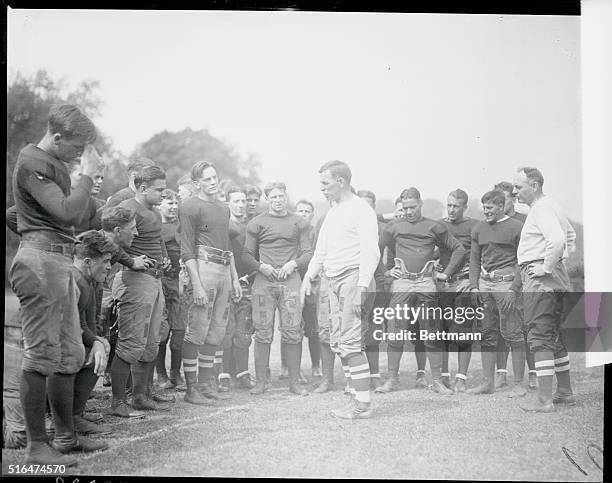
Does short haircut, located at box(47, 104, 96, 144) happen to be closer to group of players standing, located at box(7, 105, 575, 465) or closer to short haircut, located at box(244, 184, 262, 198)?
group of players standing, located at box(7, 105, 575, 465)

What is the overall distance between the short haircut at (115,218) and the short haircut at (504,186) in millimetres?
2464

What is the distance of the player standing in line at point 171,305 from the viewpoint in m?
4.58

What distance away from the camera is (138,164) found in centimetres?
460

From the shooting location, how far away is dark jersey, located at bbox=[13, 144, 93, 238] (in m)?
4.26

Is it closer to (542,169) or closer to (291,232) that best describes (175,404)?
(291,232)

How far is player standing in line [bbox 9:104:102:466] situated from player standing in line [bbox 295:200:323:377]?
142cm

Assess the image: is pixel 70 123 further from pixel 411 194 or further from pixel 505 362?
pixel 505 362

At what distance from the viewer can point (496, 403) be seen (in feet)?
15.0

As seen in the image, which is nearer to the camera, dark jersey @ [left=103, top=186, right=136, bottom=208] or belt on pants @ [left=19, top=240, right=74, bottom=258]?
belt on pants @ [left=19, top=240, right=74, bottom=258]

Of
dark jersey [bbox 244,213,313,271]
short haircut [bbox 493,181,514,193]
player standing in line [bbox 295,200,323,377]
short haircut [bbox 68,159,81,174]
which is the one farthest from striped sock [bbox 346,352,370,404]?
short haircut [bbox 68,159,81,174]

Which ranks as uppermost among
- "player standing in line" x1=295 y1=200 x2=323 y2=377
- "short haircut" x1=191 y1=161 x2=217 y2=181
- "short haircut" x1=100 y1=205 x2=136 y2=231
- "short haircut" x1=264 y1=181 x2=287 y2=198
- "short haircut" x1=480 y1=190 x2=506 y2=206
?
"short haircut" x1=191 y1=161 x2=217 y2=181

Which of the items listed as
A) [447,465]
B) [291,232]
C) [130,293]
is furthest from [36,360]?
[447,465]

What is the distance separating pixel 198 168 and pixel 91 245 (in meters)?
0.87

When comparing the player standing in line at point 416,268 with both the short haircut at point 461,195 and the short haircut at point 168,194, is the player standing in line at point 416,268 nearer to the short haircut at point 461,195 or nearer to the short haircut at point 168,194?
the short haircut at point 461,195
